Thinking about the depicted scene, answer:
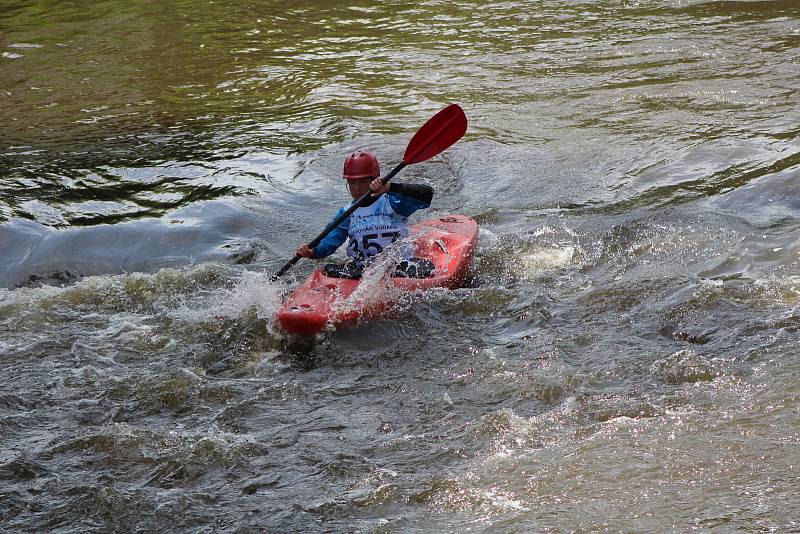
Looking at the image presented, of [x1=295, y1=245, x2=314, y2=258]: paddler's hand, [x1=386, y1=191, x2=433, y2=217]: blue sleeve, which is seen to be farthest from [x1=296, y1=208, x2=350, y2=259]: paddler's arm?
[x1=386, y1=191, x2=433, y2=217]: blue sleeve

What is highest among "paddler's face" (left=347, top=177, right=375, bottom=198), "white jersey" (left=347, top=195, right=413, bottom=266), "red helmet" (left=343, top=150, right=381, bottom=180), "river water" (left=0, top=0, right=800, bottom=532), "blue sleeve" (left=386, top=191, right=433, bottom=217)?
"red helmet" (left=343, top=150, right=381, bottom=180)

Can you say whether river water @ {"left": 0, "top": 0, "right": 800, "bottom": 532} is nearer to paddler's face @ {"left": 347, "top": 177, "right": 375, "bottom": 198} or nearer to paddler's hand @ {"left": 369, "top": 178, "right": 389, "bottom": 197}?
paddler's hand @ {"left": 369, "top": 178, "right": 389, "bottom": 197}

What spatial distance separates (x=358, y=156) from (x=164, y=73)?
7783mm

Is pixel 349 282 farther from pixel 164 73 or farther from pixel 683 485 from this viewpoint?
pixel 164 73

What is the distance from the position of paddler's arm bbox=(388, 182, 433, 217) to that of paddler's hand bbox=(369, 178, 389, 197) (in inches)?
4.5

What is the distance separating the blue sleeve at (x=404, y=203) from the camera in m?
6.71

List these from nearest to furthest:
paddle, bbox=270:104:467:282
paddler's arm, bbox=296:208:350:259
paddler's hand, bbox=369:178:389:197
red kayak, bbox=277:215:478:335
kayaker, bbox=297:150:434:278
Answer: red kayak, bbox=277:215:478:335 → paddler's hand, bbox=369:178:389:197 → kayaker, bbox=297:150:434:278 → paddler's arm, bbox=296:208:350:259 → paddle, bbox=270:104:467:282

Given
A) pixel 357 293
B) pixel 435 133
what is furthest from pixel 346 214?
pixel 435 133

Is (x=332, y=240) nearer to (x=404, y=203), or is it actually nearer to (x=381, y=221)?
(x=381, y=221)

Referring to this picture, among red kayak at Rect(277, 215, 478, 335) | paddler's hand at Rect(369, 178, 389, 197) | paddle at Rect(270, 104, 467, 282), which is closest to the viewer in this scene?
red kayak at Rect(277, 215, 478, 335)

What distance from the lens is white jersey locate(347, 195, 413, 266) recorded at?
6695mm

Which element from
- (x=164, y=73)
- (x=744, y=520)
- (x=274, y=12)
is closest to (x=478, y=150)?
(x=164, y=73)

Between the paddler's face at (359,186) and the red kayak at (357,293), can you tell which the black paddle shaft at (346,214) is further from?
the red kayak at (357,293)

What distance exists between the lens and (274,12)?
55.4 feet
